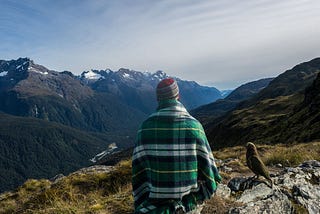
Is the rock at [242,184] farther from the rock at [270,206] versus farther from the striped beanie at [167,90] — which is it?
the striped beanie at [167,90]

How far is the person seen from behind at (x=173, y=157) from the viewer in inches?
230

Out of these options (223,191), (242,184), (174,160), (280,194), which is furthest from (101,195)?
(174,160)

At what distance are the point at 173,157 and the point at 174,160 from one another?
5cm

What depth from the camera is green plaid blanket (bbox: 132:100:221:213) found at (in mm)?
5844

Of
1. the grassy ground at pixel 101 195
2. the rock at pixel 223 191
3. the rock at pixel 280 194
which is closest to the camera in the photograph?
the rock at pixel 280 194

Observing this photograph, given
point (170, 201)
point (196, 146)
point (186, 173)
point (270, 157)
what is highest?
point (196, 146)

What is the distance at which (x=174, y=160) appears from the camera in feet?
19.3

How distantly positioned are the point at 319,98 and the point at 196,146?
65.6 metres

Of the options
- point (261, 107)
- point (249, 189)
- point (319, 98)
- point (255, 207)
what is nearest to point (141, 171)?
point (255, 207)

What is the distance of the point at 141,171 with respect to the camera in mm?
6312

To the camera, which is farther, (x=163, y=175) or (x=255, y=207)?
(x=255, y=207)

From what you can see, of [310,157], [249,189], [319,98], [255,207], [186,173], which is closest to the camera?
[186,173]

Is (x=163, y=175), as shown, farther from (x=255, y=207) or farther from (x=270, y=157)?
(x=270, y=157)

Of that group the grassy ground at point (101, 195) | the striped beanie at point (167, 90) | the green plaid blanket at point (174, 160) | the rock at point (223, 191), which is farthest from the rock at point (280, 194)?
the striped beanie at point (167, 90)
